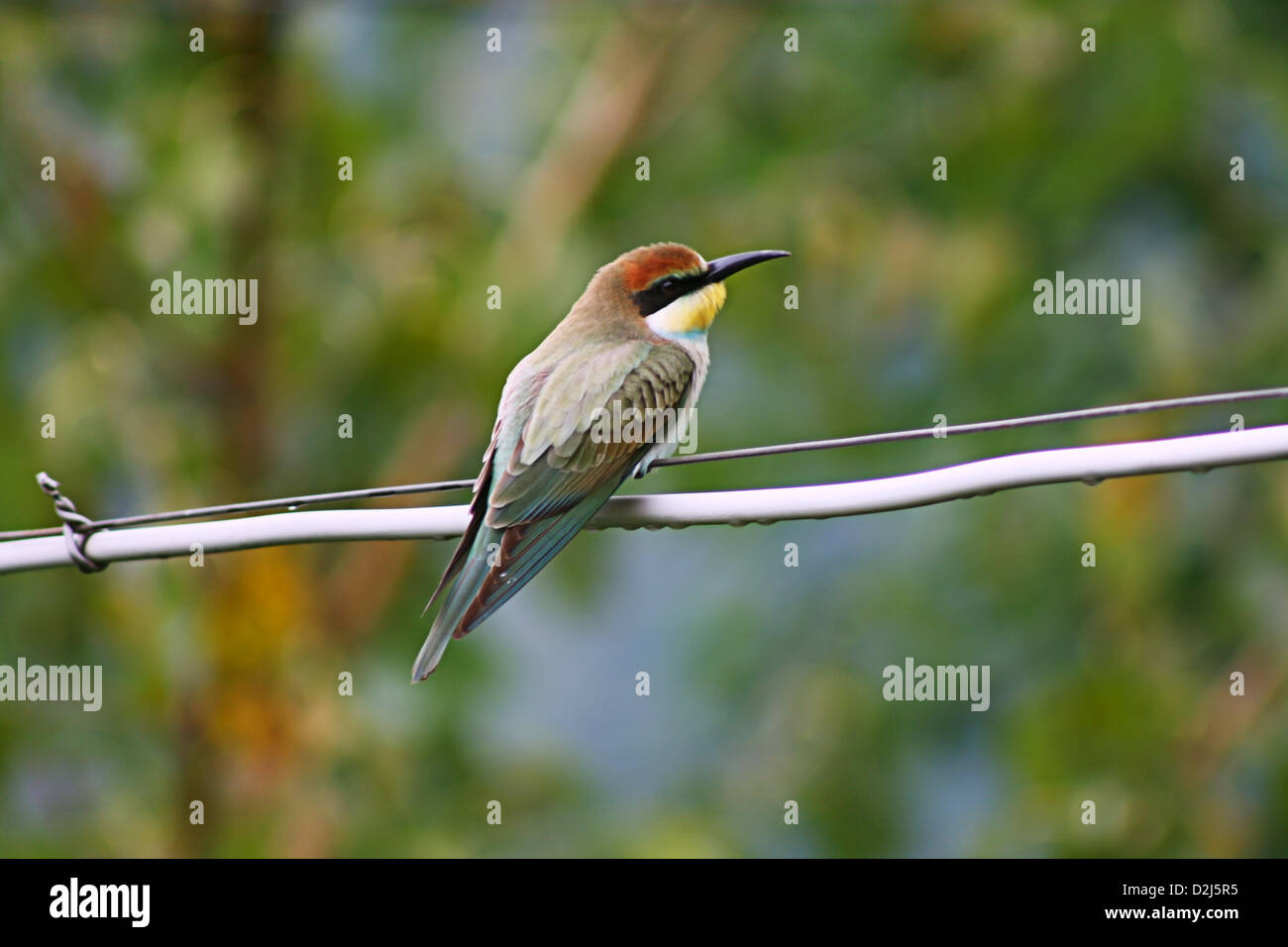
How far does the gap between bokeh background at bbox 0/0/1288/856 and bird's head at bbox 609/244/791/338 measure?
2.30ft

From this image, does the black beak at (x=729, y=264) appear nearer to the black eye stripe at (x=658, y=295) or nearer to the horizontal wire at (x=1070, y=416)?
the black eye stripe at (x=658, y=295)

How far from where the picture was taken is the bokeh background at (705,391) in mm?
4055

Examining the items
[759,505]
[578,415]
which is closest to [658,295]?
[578,415]

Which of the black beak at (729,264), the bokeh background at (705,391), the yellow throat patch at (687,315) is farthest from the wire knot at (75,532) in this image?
the bokeh background at (705,391)

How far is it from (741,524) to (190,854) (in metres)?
2.43

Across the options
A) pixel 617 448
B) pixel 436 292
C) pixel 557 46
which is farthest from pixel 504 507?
pixel 557 46

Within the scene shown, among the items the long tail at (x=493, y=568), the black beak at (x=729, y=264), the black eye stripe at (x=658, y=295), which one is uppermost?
the black beak at (x=729, y=264)

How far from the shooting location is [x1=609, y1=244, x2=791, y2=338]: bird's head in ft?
11.1

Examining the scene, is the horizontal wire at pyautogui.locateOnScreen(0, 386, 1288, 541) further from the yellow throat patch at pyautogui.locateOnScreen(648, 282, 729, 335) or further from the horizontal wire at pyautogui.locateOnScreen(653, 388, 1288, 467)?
the yellow throat patch at pyautogui.locateOnScreen(648, 282, 729, 335)

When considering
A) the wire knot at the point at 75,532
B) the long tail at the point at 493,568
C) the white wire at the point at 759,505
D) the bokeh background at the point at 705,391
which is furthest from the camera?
the bokeh background at the point at 705,391

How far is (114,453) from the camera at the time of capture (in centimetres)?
432

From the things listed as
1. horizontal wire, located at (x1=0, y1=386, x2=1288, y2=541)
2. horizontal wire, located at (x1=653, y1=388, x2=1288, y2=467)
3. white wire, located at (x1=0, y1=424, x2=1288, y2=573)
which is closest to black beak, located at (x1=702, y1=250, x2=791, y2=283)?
white wire, located at (x1=0, y1=424, x2=1288, y2=573)

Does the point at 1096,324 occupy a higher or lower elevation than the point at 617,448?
higher

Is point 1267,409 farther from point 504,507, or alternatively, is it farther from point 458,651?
point 458,651
